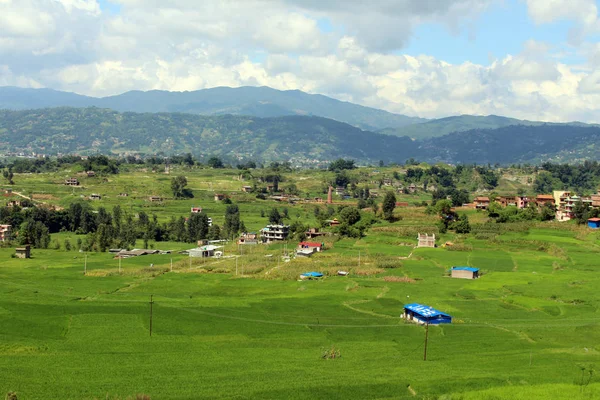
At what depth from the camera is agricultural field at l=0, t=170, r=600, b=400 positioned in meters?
28.7

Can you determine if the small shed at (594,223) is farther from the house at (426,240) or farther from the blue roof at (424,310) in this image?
the blue roof at (424,310)

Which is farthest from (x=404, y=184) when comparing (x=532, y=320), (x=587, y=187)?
(x=532, y=320)

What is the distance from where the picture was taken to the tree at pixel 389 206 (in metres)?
93.0

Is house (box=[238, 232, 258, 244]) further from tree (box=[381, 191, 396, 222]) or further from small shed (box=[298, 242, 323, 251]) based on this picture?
tree (box=[381, 191, 396, 222])

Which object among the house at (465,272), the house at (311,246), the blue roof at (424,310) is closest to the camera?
the blue roof at (424,310)

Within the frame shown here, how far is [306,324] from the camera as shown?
41594mm

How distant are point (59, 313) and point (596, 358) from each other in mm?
32177

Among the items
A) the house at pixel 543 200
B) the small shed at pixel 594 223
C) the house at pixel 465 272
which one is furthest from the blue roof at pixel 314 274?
the house at pixel 543 200

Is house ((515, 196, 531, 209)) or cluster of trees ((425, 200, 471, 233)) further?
house ((515, 196, 531, 209))

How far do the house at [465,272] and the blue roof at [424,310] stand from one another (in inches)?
628

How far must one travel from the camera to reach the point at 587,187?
163 meters

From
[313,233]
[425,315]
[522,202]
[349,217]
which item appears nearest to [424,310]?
[425,315]

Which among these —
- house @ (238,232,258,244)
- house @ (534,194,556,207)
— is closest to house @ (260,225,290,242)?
house @ (238,232,258,244)

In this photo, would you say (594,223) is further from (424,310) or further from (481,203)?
(424,310)
